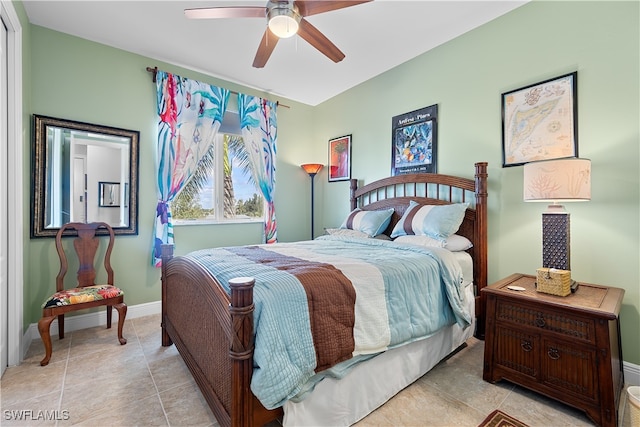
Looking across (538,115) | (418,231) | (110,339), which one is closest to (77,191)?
(110,339)

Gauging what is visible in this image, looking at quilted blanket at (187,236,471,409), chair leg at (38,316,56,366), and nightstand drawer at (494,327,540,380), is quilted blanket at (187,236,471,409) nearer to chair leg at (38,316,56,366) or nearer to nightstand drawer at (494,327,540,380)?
nightstand drawer at (494,327,540,380)

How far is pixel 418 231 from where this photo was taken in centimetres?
263

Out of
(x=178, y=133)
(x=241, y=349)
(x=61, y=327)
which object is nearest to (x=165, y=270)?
(x=61, y=327)

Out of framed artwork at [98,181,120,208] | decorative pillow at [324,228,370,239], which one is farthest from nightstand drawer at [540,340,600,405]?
framed artwork at [98,181,120,208]

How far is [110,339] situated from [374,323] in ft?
7.89

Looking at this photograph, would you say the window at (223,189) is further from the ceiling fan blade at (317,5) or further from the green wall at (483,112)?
the ceiling fan blade at (317,5)

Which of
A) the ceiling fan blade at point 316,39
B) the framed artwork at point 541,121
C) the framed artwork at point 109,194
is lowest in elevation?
the framed artwork at point 109,194

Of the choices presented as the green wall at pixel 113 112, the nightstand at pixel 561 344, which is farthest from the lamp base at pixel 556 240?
the green wall at pixel 113 112

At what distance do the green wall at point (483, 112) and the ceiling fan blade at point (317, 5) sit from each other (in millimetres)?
1527

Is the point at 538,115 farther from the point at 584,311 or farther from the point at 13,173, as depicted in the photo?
the point at 13,173

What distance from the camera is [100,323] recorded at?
2900 mm

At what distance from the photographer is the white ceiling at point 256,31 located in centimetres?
238

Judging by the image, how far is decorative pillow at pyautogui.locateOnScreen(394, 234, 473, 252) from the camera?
7.92 feet

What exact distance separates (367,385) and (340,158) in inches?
122
